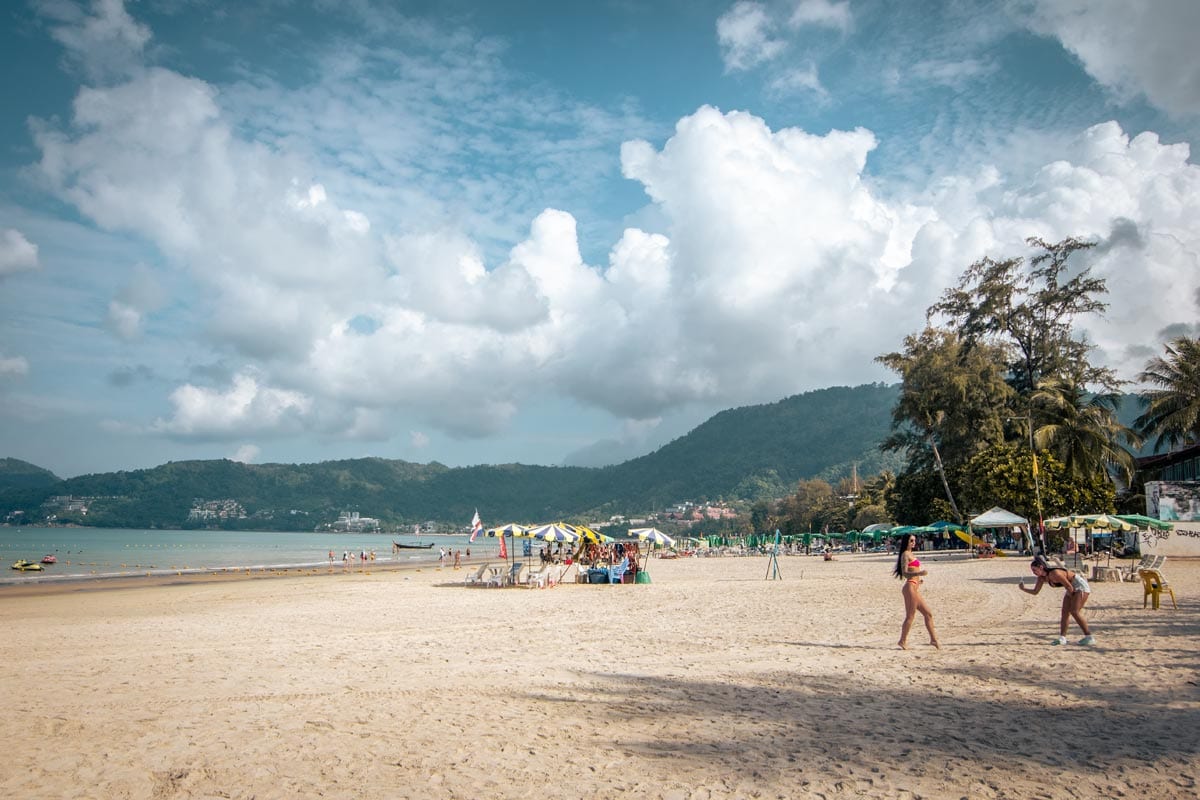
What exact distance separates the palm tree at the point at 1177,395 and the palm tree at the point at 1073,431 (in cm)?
225

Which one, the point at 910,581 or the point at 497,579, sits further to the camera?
the point at 497,579

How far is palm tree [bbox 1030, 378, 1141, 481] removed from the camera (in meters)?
35.2

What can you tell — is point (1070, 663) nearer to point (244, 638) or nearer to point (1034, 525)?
point (244, 638)

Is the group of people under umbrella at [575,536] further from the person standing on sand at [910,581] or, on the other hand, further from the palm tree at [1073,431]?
the palm tree at [1073,431]

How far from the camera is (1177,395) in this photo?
35.6 meters

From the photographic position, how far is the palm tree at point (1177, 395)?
113 feet

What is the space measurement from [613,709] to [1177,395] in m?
39.6

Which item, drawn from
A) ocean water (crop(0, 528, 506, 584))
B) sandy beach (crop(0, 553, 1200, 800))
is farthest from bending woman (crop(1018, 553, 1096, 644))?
ocean water (crop(0, 528, 506, 584))

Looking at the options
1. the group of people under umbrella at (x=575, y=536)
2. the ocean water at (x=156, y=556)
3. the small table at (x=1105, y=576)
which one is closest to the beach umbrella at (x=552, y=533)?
the group of people under umbrella at (x=575, y=536)

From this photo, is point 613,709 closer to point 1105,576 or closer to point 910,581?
point 910,581

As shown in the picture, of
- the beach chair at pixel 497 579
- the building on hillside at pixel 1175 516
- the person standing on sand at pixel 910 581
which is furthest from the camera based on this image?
the building on hillside at pixel 1175 516

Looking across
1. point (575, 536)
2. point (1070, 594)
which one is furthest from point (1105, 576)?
point (575, 536)

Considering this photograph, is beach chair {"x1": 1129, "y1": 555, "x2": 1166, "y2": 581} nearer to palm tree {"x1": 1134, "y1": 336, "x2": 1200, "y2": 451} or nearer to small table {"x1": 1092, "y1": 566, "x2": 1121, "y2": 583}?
small table {"x1": 1092, "y1": 566, "x2": 1121, "y2": 583}

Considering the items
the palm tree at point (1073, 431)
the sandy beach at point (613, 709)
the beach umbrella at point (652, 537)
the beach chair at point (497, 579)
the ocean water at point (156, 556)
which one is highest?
the palm tree at point (1073, 431)
